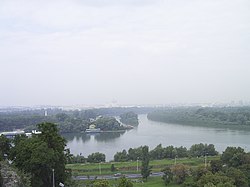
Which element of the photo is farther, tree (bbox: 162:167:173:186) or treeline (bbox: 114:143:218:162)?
treeline (bbox: 114:143:218:162)

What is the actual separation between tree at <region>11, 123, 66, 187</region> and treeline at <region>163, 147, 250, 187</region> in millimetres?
3444

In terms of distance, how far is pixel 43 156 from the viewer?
6312mm

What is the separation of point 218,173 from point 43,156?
4.61 m

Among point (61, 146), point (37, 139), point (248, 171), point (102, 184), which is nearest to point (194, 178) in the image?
point (248, 171)

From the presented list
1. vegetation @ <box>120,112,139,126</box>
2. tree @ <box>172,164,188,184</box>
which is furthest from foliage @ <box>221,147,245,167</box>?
vegetation @ <box>120,112,139,126</box>

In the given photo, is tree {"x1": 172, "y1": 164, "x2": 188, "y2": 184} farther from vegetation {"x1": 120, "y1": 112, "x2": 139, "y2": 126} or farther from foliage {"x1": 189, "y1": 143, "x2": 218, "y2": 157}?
vegetation {"x1": 120, "y1": 112, "x2": 139, "y2": 126}

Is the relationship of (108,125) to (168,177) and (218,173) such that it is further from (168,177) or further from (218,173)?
(218,173)

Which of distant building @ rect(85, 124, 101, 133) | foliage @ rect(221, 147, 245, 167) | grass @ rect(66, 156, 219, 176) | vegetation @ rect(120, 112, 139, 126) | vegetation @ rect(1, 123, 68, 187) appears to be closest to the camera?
vegetation @ rect(1, 123, 68, 187)

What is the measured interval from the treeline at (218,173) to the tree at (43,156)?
3.44 meters

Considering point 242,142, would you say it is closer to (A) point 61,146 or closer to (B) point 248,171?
(B) point 248,171

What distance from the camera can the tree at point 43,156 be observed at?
6.38 meters

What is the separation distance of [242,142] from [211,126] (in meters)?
10.4

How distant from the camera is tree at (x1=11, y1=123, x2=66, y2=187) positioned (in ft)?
20.9

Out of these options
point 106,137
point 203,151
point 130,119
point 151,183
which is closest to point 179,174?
point 151,183
